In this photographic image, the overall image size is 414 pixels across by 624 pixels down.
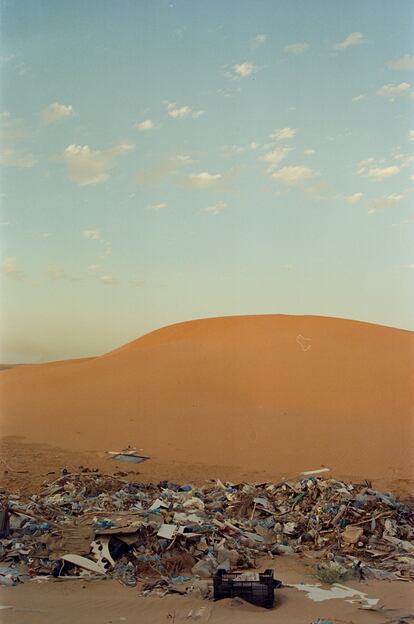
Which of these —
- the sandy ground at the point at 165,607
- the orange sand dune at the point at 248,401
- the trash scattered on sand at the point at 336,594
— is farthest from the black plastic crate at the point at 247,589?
the orange sand dune at the point at 248,401

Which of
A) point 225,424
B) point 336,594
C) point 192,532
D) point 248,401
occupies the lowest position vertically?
point 336,594

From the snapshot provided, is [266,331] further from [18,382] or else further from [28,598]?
[28,598]

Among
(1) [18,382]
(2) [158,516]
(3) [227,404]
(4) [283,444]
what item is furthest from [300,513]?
(1) [18,382]

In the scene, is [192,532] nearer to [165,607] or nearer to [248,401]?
[165,607]

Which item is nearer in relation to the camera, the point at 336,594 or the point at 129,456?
the point at 336,594

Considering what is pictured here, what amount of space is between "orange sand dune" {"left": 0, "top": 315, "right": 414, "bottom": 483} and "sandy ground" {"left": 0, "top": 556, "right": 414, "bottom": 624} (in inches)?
341

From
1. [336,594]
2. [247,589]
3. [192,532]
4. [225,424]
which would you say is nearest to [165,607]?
[247,589]

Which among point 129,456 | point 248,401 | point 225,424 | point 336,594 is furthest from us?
point 248,401

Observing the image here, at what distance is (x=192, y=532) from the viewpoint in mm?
9195

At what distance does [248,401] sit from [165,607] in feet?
54.5

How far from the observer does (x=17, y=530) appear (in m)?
9.41

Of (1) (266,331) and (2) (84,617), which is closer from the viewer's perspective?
(2) (84,617)

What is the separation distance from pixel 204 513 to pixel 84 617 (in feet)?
14.1

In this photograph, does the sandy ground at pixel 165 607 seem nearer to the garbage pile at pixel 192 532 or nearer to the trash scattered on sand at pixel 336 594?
the trash scattered on sand at pixel 336 594
